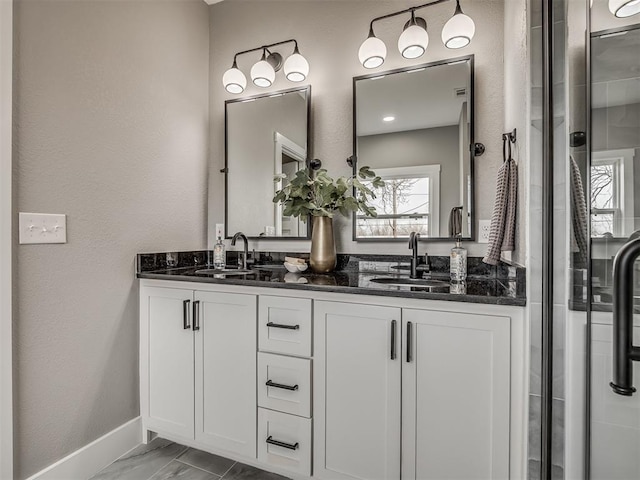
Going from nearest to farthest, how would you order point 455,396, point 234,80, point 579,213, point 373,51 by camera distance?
1. point 579,213
2. point 455,396
3. point 373,51
4. point 234,80

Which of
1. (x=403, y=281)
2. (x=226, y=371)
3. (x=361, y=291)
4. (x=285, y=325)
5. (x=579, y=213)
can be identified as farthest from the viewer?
(x=403, y=281)

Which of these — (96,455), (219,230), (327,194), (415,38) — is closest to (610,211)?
(327,194)

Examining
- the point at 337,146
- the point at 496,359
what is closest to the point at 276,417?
the point at 496,359

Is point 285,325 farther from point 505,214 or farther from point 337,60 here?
point 337,60

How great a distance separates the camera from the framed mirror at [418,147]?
5.90ft

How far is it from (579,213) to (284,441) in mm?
1373

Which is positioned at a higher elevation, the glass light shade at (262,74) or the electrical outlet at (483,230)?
the glass light shade at (262,74)

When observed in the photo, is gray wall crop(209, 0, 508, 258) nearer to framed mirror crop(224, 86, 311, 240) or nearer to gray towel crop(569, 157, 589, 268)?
framed mirror crop(224, 86, 311, 240)

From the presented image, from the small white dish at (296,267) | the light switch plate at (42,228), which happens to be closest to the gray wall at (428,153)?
the small white dish at (296,267)

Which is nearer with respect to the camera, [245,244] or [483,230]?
[483,230]

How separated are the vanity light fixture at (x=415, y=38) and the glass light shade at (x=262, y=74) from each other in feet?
1.85

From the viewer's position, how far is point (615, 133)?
30.1 inches

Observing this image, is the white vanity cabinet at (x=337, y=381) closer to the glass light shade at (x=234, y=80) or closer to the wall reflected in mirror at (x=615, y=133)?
the wall reflected in mirror at (x=615, y=133)

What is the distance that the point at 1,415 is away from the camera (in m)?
1.29
